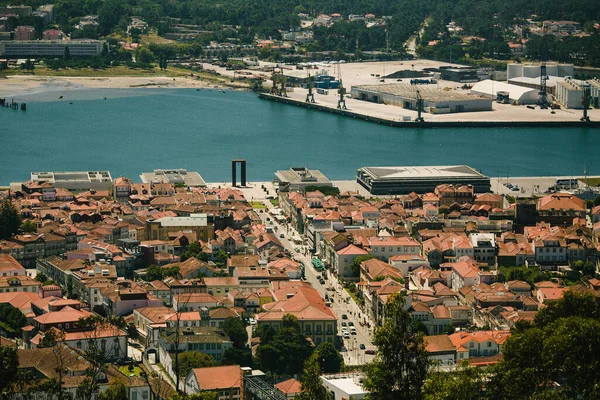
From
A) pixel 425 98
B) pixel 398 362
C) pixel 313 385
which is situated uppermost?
pixel 398 362

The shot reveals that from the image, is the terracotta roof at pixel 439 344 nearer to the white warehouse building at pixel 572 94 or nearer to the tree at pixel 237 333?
the tree at pixel 237 333

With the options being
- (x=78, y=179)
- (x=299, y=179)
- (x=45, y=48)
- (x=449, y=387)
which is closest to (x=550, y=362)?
(x=449, y=387)

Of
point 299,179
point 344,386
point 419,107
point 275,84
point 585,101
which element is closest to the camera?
point 344,386

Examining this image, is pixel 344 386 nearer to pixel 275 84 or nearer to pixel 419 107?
pixel 419 107

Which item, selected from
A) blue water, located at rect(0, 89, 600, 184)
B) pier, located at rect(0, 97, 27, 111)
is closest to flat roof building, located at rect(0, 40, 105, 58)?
blue water, located at rect(0, 89, 600, 184)

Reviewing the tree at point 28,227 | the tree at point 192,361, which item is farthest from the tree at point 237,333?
the tree at point 28,227

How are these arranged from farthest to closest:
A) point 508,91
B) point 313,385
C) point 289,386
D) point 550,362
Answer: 1. point 508,91
2. point 289,386
3. point 550,362
4. point 313,385

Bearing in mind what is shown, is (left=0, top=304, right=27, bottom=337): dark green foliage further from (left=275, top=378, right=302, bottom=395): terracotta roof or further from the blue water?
the blue water
